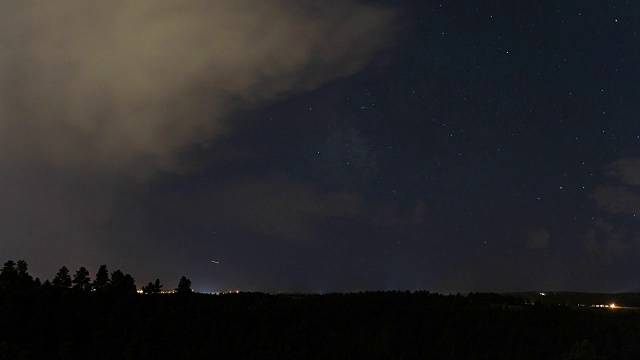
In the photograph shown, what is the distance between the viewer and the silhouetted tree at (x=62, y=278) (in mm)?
81062

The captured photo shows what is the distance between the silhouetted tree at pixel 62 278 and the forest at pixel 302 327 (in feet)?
56.3

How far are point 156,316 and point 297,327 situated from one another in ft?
49.3

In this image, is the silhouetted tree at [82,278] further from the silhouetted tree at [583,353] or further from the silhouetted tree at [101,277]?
the silhouetted tree at [583,353]

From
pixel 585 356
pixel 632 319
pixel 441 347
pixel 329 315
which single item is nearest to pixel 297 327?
pixel 329 315

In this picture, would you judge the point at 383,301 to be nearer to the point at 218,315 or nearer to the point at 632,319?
the point at 218,315

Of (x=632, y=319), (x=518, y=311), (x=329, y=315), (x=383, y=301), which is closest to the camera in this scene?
(x=632, y=319)

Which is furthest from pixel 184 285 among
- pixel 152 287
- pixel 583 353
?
pixel 583 353

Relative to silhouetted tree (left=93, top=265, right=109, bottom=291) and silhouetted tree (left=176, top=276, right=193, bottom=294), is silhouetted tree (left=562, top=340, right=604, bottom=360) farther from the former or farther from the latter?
silhouetted tree (left=93, top=265, right=109, bottom=291)

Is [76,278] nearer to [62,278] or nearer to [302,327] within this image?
[62,278]

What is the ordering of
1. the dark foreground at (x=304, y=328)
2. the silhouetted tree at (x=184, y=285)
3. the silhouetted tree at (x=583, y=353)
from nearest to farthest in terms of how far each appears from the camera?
the silhouetted tree at (x=583, y=353) → the dark foreground at (x=304, y=328) → the silhouetted tree at (x=184, y=285)

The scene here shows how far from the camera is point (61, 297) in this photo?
59156 mm

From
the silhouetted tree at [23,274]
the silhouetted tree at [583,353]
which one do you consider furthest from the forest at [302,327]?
the silhouetted tree at [23,274]

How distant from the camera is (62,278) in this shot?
3233 inches

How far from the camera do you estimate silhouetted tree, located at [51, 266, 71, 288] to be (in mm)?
81062
